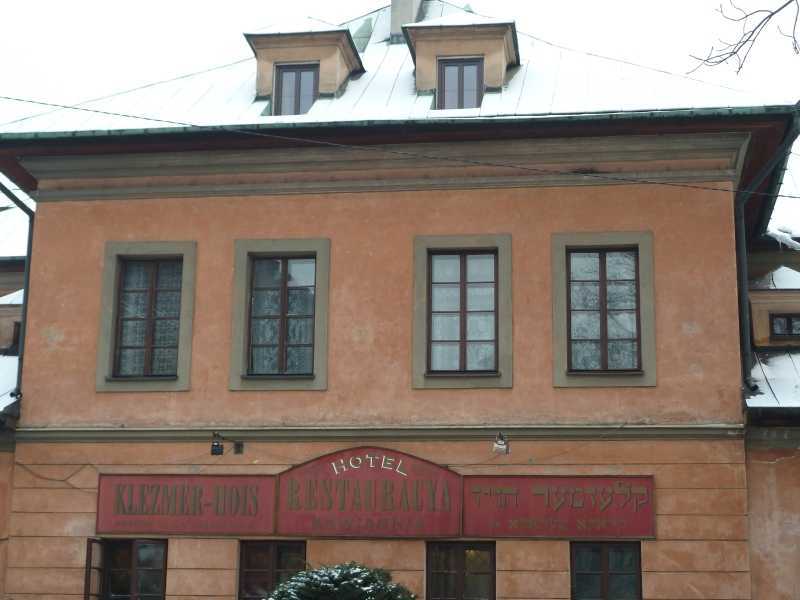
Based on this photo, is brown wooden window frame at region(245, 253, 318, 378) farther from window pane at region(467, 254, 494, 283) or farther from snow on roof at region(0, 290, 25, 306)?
snow on roof at region(0, 290, 25, 306)

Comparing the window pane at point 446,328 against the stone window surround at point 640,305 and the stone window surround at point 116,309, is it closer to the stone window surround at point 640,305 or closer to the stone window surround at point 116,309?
the stone window surround at point 640,305

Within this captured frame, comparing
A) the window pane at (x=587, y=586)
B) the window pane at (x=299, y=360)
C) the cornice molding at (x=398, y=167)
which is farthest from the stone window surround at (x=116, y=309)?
the window pane at (x=587, y=586)

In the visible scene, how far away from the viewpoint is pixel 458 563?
18.3 metres

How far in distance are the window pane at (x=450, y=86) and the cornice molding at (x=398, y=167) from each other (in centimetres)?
122

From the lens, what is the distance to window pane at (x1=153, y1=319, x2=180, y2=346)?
19.5 m

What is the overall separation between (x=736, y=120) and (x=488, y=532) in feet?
20.8

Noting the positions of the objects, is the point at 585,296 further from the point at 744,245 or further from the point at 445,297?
the point at 744,245

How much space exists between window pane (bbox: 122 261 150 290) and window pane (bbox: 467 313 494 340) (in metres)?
4.71

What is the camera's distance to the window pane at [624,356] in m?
18.4

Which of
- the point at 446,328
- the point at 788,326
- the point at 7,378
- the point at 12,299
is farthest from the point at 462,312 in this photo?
the point at 12,299

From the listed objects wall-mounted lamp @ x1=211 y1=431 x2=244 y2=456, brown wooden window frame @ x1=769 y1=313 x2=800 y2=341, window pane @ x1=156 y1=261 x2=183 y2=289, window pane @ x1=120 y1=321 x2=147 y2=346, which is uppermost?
window pane @ x1=156 y1=261 x2=183 y2=289

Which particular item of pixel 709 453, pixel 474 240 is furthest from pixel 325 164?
pixel 709 453

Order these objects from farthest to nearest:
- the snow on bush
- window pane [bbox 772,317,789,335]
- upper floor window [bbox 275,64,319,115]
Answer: upper floor window [bbox 275,64,319,115] < window pane [bbox 772,317,789,335] < the snow on bush

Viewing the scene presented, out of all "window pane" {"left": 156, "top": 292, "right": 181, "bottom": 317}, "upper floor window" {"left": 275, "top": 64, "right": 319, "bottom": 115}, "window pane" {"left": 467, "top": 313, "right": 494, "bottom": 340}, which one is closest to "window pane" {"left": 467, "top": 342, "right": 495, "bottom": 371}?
"window pane" {"left": 467, "top": 313, "right": 494, "bottom": 340}
